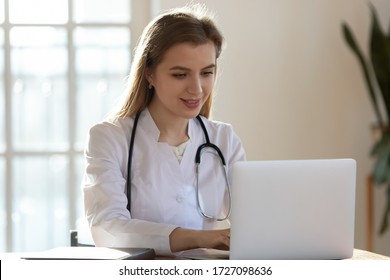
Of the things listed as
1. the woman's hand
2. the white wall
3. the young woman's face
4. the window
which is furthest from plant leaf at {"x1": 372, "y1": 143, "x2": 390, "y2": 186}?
the woman's hand

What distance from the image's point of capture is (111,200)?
258 cm

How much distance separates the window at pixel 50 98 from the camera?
444 cm

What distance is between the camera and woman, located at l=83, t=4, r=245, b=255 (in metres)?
2.62

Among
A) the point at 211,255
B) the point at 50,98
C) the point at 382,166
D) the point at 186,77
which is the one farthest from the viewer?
the point at 382,166

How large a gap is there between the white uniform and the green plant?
6.18ft

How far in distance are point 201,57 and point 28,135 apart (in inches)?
79.1

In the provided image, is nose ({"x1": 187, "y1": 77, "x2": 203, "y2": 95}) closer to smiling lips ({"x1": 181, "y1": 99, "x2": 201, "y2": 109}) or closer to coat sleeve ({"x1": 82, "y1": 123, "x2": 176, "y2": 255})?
smiling lips ({"x1": 181, "y1": 99, "x2": 201, "y2": 109})

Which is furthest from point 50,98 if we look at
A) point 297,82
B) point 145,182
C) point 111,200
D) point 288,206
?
point 288,206

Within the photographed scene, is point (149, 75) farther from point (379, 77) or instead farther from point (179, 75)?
point (379, 77)

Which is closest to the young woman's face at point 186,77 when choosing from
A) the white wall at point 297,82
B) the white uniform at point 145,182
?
the white uniform at point 145,182

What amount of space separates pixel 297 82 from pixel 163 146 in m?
1.95

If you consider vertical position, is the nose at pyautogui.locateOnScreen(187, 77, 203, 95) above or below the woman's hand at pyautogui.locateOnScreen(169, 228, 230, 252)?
above

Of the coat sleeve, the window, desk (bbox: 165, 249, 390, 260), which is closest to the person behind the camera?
desk (bbox: 165, 249, 390, 260)
